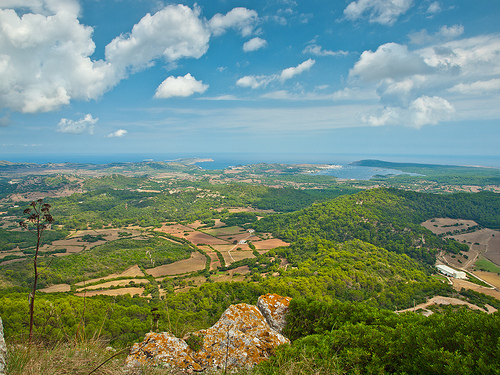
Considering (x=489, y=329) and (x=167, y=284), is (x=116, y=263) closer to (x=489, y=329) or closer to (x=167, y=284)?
(x=167, y=284)

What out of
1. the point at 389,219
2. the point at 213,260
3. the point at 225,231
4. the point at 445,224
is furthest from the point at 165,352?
the point at 445,224

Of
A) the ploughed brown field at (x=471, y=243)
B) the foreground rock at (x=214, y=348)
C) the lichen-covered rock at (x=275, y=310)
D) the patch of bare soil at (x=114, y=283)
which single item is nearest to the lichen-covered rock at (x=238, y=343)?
the foreground rock at (x=214, y=348)

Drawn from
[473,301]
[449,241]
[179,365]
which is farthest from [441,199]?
[179,365]

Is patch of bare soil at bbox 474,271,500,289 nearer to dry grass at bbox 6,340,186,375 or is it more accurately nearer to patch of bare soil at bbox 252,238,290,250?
patch of bare soil at bbox 252,238,290,250

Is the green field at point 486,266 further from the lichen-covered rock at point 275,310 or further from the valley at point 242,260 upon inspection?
the lichen-covered rock at point 275,310

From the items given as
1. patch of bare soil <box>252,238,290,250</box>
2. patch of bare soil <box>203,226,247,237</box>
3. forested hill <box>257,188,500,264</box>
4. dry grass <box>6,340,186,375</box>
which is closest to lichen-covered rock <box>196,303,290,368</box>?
dry grass <box>6,340,186,375</box>

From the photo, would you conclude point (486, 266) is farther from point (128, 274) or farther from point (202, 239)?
point (128, 274)
